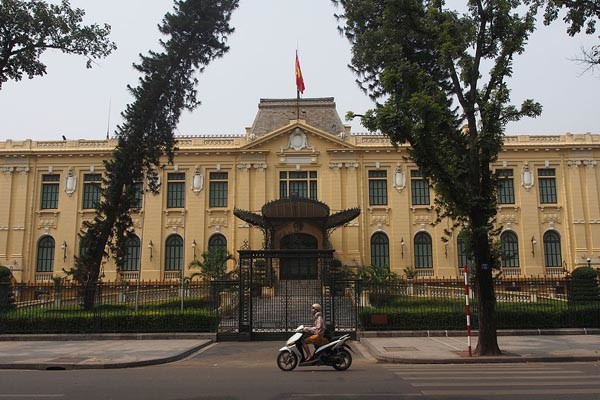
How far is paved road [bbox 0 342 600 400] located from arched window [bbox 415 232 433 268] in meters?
23.8

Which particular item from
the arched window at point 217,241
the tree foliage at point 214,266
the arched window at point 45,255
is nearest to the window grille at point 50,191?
the arched window at point 45,255

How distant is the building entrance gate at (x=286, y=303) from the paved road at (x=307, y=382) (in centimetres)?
481

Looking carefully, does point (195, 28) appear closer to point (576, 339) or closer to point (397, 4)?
point (397, 4)

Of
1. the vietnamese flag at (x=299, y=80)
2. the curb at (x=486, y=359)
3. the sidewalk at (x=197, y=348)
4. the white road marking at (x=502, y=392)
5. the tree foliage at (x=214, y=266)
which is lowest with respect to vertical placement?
the curb at (x=486, y=359)

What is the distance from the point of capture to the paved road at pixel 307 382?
7980 millimetres

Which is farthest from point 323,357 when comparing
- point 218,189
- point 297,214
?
point 218,189

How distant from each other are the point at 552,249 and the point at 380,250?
12.1 metres

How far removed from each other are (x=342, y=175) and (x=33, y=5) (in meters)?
23.8

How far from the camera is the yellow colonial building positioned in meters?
35.8

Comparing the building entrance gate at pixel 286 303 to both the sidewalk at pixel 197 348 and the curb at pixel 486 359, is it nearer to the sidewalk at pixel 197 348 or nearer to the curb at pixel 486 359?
the sidewalk at pixel 197 348

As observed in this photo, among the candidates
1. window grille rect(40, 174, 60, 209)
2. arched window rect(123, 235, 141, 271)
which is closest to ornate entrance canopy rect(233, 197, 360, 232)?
arched window rect(123, 235, 141, 271)

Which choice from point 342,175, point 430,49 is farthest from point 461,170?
point 342,175

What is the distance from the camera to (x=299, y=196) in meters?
35.9

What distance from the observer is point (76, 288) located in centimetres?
1820
